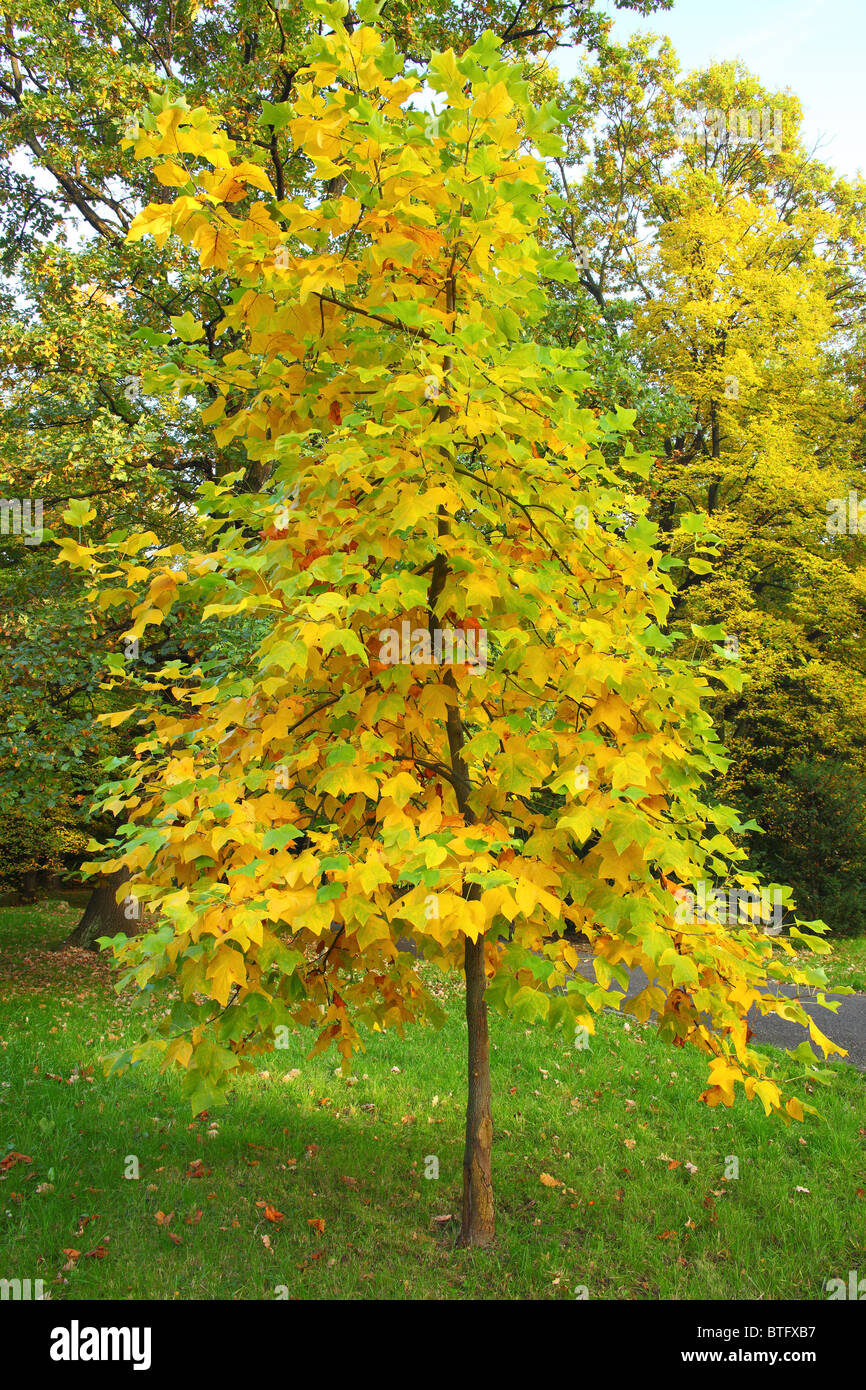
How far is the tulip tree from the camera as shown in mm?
2631

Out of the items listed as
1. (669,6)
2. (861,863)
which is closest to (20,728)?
(669,6)

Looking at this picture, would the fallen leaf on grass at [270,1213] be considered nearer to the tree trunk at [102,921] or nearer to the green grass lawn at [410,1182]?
the green grass lawn at [410,1182]

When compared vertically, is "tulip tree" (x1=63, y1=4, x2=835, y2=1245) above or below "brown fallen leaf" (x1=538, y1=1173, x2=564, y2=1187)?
above

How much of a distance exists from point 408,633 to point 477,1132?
2488mm

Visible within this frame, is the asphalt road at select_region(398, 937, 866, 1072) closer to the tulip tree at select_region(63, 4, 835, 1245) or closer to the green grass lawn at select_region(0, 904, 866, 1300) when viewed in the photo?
the green grass lawn at select_region(0, 904, 866, 1300)

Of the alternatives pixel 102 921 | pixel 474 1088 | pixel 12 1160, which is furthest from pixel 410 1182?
pixel 102 921

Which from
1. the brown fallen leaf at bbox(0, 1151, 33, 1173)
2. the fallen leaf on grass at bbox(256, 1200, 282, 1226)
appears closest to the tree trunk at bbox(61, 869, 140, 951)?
the brown fallen leaf at bbox(0, 1151, 33, 1173)

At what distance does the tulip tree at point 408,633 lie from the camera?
104 inches

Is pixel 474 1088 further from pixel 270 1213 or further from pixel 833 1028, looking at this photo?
pixel 833 1028

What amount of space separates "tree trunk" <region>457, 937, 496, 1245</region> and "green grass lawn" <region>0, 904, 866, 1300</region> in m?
0.12

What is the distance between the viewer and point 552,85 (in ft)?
34.3

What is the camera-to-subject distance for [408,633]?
3.31 metres

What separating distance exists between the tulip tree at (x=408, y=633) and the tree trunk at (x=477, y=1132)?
467 mm
